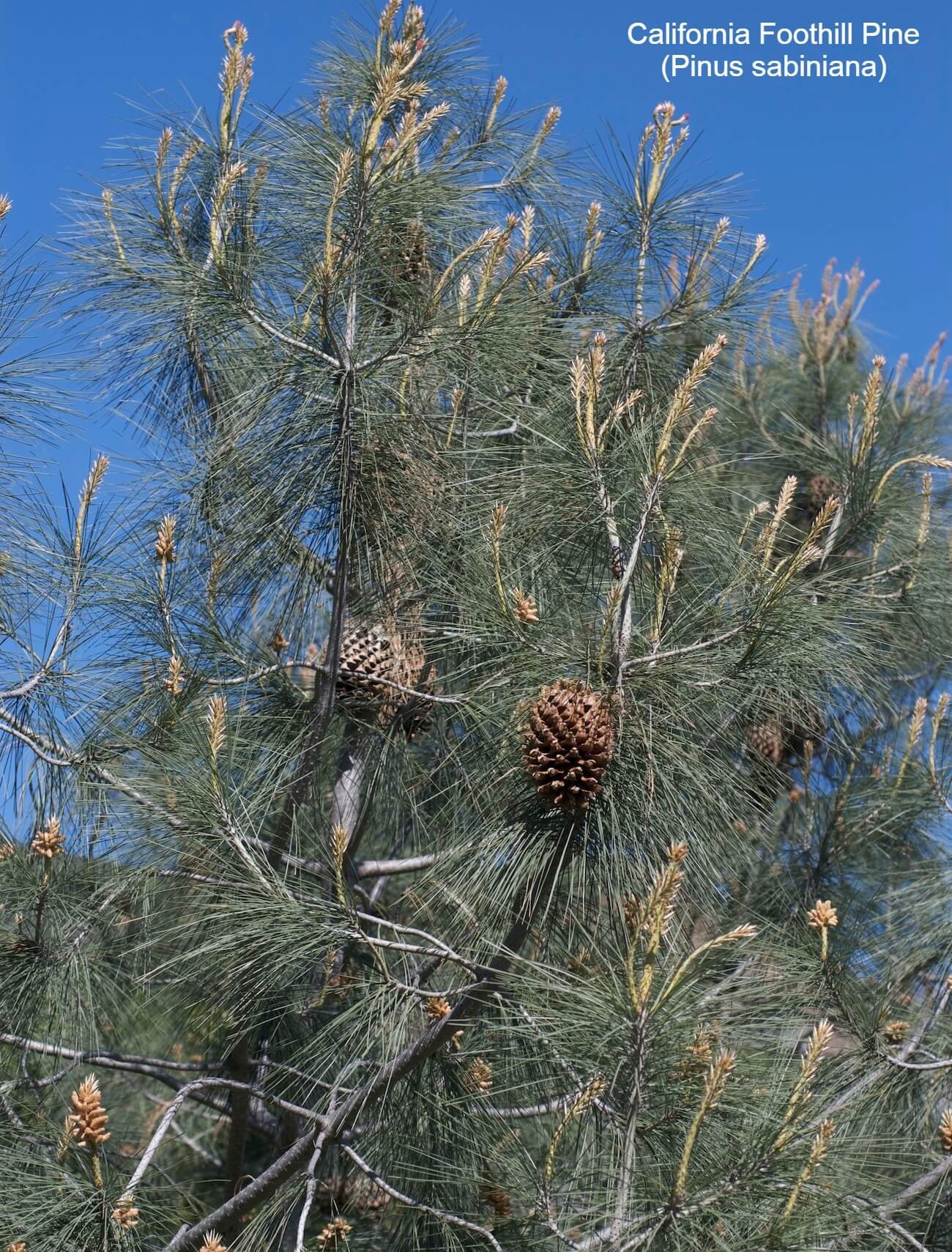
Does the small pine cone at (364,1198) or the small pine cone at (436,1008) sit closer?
the small pine cone at (436,1008)

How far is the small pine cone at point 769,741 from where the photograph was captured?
9.69ft

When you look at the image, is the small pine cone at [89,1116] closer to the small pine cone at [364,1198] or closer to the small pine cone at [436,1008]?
the small pine cone at [436,1008]

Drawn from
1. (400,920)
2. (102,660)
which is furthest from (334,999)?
(102,660)

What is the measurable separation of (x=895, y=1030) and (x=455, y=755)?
0.89 m

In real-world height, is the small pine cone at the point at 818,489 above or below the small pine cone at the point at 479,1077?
above

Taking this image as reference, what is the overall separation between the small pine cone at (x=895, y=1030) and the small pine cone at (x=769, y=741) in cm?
73

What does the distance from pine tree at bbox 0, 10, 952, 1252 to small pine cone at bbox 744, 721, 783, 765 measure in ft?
0.06

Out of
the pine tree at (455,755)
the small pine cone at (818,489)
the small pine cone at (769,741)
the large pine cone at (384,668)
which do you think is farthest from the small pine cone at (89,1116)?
the small pine cone at (818,489)

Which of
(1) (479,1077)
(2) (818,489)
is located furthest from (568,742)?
(2) (818,489)

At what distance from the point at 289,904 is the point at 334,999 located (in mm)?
848

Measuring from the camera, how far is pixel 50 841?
1963 mm

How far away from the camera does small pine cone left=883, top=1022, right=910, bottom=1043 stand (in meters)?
2.22

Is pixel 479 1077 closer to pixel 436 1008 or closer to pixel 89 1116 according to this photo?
pixel 436 1008

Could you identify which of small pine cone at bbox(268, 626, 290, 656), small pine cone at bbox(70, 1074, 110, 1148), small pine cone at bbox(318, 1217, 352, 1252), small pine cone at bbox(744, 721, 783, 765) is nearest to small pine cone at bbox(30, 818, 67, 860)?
small pine cone at bbox(70, 1074, 110, 1148)
